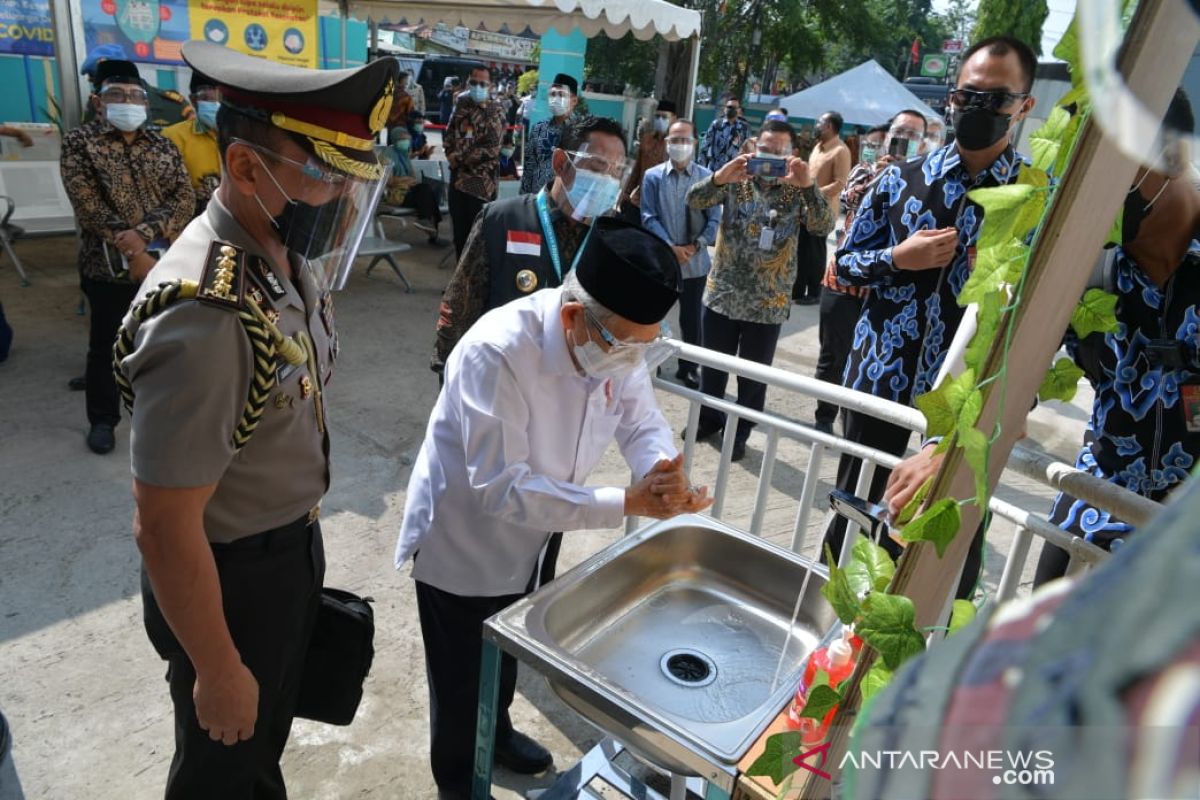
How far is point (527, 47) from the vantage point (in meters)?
30.9

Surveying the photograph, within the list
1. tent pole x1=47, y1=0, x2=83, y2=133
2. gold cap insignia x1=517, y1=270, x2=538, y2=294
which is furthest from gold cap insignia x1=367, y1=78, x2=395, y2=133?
tent pole x1=47, y1=0, x2=83, y2=133

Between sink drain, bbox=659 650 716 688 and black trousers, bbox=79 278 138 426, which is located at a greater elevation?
sink drain, bbox=659 650 716 688

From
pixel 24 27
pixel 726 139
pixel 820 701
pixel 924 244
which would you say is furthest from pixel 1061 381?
pixel 726 139

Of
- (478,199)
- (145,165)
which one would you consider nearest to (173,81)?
(478,199)

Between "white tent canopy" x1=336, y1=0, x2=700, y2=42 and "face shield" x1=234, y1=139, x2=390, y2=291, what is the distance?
19.6 feet

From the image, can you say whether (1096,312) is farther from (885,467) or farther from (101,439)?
(101,439)

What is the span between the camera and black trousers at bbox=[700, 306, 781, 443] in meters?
4.51

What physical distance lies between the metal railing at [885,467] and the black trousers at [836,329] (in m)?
2.04

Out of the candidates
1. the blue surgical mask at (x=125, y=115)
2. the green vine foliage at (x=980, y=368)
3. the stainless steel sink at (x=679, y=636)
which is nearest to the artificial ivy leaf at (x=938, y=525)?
the green vine foliage at (x=980, y=368)

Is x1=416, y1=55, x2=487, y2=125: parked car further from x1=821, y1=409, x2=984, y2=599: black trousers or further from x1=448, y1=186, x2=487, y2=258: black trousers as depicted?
x1=821, y1=409, x2=984, y2=599: black trousers

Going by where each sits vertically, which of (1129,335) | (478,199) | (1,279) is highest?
(1129,335)

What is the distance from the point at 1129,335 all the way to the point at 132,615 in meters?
3.21

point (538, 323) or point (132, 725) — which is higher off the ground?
point (538, 323)

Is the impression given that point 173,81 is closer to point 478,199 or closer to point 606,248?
point 478,199
